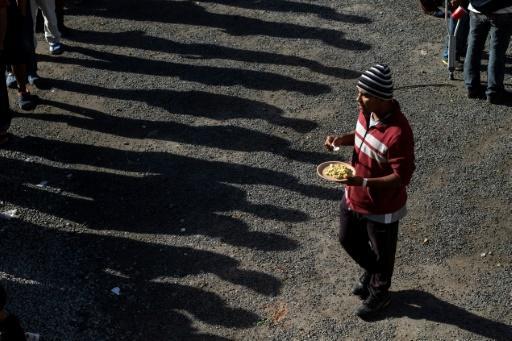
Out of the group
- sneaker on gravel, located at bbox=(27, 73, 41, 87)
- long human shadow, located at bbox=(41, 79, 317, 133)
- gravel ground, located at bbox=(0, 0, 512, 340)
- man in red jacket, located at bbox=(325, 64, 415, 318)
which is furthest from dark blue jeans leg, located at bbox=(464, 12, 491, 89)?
sneaker on gravel, located at bbox=(27, 73, 41, 87)

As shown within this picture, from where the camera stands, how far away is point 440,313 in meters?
5.64

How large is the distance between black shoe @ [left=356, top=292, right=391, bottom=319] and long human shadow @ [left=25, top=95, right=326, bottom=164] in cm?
218

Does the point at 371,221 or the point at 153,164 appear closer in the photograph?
the point at 371,221

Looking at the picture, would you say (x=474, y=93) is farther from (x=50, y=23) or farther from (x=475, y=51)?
(x=50, y=23)

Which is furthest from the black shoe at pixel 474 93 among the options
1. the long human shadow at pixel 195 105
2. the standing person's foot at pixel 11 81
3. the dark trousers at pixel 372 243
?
the standing person's foot at pixel 11 81

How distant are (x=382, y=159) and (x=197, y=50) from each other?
206 inches

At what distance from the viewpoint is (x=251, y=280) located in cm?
607

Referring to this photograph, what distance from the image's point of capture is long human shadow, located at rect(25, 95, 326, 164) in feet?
25.2

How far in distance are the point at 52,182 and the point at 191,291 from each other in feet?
7.55

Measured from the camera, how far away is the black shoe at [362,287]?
5.75 m

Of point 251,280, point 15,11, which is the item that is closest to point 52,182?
point 15,11

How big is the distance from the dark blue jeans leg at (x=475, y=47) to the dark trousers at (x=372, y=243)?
11.6 feet

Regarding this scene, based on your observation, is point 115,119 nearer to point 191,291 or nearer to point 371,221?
point 191,291

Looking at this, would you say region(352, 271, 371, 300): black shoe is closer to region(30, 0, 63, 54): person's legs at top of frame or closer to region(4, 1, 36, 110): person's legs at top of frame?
region(4, 1, 36, 110): person's legs at top of frame
